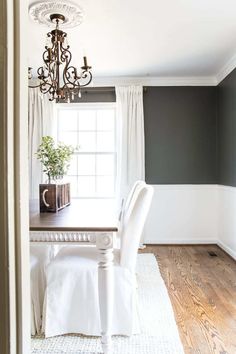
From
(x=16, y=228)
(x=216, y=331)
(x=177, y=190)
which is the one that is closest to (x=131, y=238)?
(x=216, y=331)

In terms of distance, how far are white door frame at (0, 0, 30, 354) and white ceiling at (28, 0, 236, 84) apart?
224 centimetres

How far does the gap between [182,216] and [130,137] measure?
55.2 inches

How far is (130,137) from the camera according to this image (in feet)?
15.0

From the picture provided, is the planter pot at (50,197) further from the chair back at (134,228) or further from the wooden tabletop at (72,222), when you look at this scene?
the chair back at (134,228)

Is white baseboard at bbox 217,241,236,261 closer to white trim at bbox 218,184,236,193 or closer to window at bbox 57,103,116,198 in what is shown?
white trim at bbox 218,184,236,193

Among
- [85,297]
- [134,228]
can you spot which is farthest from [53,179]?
[85,297]

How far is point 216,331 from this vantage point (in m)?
2.12

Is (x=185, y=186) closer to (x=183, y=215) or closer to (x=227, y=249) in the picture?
(x=183, y=215)

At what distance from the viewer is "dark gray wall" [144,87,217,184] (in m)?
4.67

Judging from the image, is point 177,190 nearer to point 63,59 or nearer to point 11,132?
point 63,59

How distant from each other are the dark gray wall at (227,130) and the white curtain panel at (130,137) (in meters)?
1.11

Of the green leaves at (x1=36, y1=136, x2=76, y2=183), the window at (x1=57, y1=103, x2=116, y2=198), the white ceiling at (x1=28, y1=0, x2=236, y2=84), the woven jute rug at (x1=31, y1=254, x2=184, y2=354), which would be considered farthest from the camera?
the window at (x1=57, y1=103, x2=116, y2=198)

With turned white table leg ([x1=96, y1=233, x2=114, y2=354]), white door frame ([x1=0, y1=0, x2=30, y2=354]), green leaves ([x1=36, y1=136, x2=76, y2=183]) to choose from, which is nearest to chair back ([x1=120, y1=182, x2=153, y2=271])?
turned white table leg ([x1=96, y1=233, x2=114, y2=354])

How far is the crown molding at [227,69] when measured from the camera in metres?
3.84
